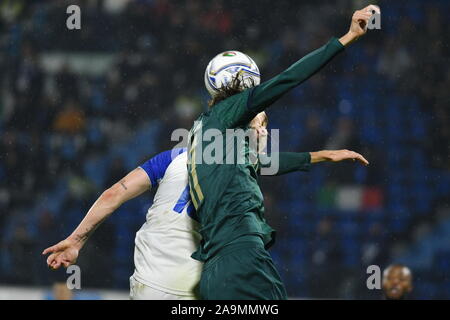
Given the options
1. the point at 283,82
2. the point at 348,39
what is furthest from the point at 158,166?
the point at 348,39

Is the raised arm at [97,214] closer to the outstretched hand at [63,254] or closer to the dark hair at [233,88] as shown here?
the outstretched hand at [63,254]

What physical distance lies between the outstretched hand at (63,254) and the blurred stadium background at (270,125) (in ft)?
11.7

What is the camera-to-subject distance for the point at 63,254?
3.54 m

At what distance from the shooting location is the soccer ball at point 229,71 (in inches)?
136

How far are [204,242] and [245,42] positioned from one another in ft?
17.3

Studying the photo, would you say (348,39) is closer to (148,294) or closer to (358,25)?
(358,25)

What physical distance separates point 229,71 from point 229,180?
571 mm

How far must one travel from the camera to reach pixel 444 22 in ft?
27.6

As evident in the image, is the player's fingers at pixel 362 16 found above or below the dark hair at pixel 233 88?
above

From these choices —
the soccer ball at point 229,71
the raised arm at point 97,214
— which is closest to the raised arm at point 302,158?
the soccer ball at point 229,71

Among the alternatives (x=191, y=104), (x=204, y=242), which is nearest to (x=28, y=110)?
(x=191, y=104)

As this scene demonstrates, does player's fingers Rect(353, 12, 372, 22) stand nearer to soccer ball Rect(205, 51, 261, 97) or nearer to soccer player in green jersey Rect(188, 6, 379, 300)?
soccer player in green jersey Rect(188, 6, 379, 300)

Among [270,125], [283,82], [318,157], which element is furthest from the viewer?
[270,125]
